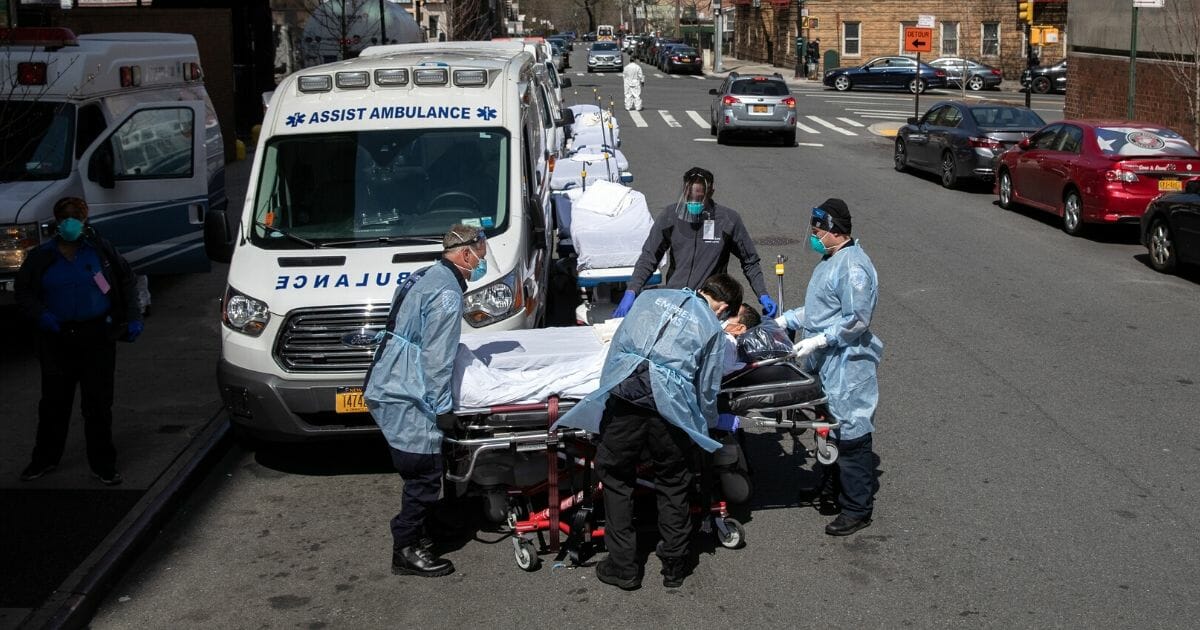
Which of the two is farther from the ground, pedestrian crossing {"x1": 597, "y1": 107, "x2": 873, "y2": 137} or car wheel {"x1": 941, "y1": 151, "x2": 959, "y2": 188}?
pedestrian crossing {"x1": 597, "y1": 107, "x2": 873, "y2": 137}

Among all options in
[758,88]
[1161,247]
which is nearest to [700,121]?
[758,88]

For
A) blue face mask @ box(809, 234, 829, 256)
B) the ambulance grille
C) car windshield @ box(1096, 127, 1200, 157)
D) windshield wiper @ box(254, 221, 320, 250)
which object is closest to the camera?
blue face mask @ box(809, 234, 829, 256)

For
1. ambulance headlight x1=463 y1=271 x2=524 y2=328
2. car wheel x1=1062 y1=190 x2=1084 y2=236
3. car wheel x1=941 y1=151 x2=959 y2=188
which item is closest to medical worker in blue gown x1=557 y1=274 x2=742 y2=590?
ambulance headlight x1=463 y1=271 x2=524 y2=328

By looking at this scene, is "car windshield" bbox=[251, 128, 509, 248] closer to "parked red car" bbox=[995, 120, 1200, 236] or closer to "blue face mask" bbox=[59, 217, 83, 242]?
"blue face mask" bbox=[59, 217, 83, 242]

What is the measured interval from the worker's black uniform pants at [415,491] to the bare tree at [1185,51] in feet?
64.0

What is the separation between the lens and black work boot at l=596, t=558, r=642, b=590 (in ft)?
21.7

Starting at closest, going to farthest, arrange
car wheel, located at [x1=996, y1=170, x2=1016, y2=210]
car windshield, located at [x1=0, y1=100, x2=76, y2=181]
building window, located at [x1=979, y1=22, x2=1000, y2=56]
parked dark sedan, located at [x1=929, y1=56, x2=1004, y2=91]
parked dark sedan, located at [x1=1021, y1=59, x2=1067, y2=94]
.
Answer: car windshield, located at [x1=0, y1=100, x2=76, y2=181]
car wheel, located at [x1=996, y1=170, x2=1016, y2=210]
parked dark sedan, located at [x1=1021, y1=59, x2=1067, y2=94]
parked dark sedan, located at [x1=929, y1=56, x2=1004, y2=91]
building window, located at [x1=979, y1=22, x2=1000, y2=56]

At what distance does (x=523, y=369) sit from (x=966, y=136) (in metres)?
17.3

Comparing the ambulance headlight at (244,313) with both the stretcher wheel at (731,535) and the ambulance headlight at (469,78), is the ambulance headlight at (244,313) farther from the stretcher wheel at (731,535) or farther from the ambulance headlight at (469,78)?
the stretcher wheel at (731,535)

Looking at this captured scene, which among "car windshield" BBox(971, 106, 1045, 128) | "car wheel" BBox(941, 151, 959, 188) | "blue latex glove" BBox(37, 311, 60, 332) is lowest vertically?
"car wheel" BBox(941, 151, 959, 188)

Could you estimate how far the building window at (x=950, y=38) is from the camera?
60125 mm

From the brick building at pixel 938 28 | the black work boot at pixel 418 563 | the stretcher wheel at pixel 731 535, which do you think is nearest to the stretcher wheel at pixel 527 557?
the black work boot at pixel 418 563

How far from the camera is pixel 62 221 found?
7.92 metres

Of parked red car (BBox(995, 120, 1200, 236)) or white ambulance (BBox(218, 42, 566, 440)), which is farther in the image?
parked red car (BBox(995, 120, 1200, 236))
